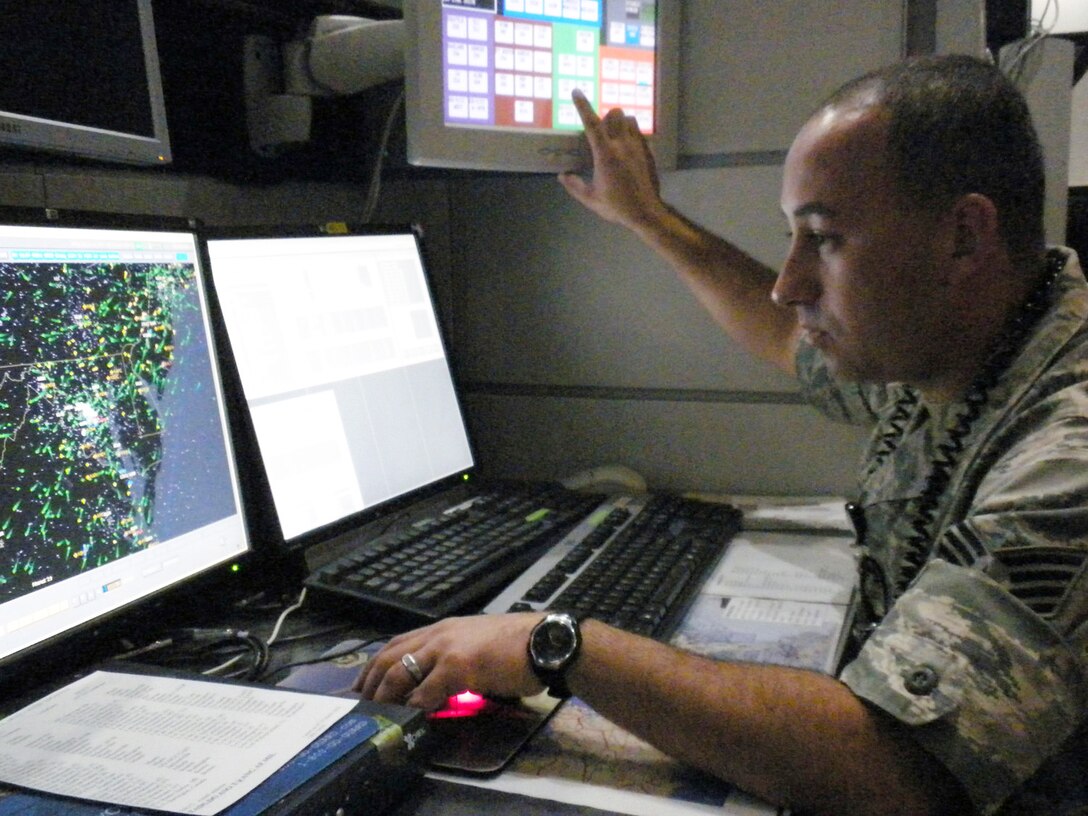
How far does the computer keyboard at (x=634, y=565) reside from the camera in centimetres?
89

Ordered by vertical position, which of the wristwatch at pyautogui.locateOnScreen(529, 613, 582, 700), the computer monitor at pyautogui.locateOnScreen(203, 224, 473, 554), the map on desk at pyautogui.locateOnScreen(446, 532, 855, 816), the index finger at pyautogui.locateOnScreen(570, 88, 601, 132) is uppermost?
the index finger at pyautogui.locateOnScreen(570, 88, 601, 132)

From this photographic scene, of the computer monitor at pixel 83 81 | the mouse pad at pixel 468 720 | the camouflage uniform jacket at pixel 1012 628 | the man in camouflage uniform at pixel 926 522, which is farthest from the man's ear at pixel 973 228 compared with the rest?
the computer monitor at pixel 83 81

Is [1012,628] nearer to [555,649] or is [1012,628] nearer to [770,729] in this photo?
[770,729]

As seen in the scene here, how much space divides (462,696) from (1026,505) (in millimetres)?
452

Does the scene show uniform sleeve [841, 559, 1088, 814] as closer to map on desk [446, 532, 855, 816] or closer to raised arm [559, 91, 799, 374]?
map on desk [446, 532, 855, 816]

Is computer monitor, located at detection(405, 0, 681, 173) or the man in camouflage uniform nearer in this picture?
the man in camouflage uniform

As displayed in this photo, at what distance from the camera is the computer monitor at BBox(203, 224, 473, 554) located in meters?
0.99

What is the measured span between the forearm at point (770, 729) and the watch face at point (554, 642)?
0.01 metres

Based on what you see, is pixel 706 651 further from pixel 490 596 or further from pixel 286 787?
pixel 286 787

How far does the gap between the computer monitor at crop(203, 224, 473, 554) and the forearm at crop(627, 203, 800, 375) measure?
340 millimetres

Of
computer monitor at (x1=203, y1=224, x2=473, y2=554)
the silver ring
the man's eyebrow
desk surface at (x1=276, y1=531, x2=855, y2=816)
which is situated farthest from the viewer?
computer monitor at (x1=203, y1=224, x2=473, y2=554)

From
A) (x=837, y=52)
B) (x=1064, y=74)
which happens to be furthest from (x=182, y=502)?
(x=1064, y=74)

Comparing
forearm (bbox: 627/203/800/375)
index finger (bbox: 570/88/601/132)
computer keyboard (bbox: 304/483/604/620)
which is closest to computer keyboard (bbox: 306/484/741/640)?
computer keyboard (bbox: 304/483/604/620)

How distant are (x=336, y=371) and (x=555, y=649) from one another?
0.51 meters
